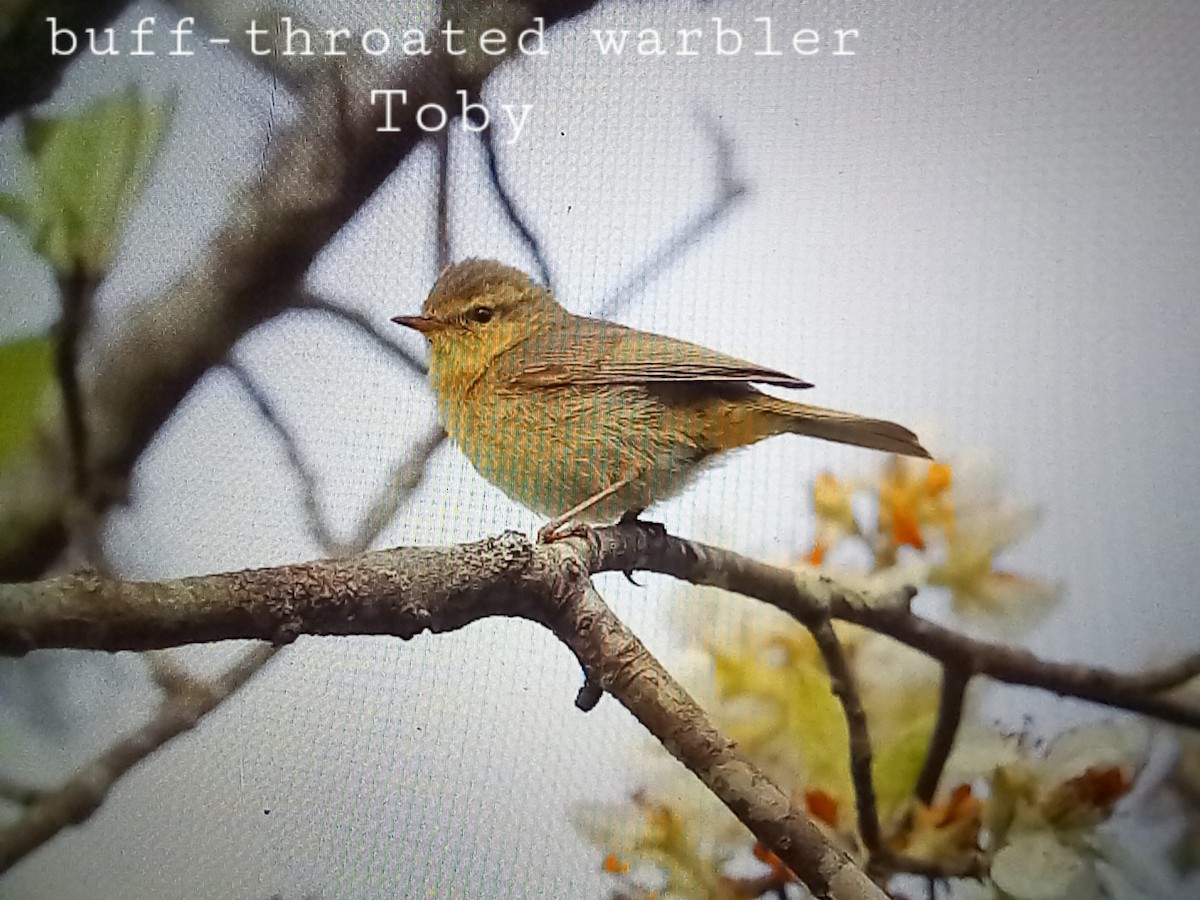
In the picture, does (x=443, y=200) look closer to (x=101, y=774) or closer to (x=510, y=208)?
(x=510, y=208)

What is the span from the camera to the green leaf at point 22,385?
0.71 m

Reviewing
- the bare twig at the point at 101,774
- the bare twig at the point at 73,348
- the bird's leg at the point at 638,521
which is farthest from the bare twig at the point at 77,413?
the bird's leg at the point at 638,521

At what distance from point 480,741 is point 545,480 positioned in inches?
6.5

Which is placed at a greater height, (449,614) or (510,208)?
(510,208)

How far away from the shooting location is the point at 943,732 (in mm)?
628

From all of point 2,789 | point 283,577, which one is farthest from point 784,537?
point 2,789

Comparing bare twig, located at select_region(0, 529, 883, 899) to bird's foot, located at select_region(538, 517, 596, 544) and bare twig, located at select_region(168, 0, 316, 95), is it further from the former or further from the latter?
bare twig, located at select_region(168, 0, 316, 95)

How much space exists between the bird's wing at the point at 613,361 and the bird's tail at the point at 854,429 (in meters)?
0.02

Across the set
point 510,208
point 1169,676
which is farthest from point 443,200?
point 1169,676

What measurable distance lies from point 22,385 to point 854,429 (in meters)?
0.56

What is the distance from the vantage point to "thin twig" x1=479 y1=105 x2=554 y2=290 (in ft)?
2.23

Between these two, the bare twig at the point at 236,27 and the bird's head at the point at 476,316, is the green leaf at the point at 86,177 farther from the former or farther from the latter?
the bird's head at the point at 476,316

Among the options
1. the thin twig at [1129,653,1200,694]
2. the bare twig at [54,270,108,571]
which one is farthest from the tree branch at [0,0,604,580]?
the thin twig at [1129,653,1200,694]

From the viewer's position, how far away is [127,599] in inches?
21.3
